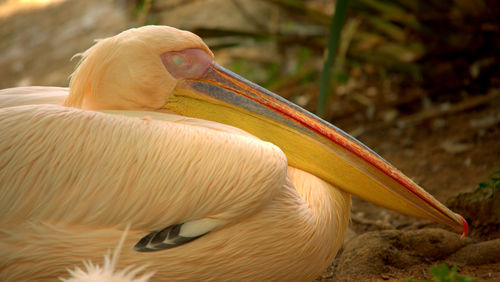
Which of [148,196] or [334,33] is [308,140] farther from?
[334,33]

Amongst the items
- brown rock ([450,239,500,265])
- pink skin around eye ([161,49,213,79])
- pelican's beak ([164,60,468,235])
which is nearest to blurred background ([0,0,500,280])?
brown rock ([450,239,500,265])

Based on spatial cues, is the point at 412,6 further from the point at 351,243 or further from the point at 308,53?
the point at 351,243

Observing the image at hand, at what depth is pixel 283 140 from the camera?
221 centimetres

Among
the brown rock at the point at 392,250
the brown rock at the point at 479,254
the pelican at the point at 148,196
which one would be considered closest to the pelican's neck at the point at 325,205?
the pelican at the point at 148,196

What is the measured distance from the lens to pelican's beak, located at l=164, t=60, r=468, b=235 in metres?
2.19

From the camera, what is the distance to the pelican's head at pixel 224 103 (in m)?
2.16

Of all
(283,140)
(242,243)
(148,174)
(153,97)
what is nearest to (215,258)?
(242,243)

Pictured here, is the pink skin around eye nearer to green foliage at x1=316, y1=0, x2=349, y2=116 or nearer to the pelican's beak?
the pelican's beak

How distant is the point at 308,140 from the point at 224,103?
37 cm

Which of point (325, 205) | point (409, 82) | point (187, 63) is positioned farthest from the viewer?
point (409, 82)

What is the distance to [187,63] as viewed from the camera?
224 cm

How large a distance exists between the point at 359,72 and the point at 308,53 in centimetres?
59

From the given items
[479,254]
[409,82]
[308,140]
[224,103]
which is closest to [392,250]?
[479,254]

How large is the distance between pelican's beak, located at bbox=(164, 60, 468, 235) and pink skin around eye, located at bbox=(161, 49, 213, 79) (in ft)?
0.08
